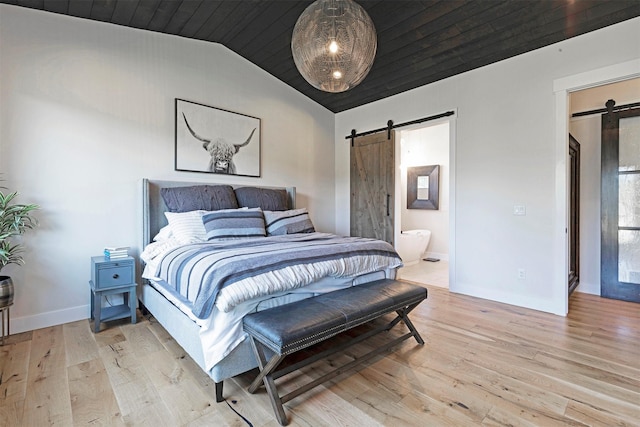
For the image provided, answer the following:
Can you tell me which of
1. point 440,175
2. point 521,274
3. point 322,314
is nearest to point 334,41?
point 322,314

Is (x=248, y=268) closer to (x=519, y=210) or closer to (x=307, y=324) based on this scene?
(x=307, y=324)

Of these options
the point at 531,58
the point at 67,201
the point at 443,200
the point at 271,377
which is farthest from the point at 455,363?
the point at 443,200

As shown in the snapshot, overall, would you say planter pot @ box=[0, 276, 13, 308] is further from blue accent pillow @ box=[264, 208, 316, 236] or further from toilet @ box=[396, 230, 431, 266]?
toilet @ box=[396, 230, 431, 266]

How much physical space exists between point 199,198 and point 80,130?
1.21 m

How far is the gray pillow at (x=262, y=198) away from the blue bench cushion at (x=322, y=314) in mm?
1985

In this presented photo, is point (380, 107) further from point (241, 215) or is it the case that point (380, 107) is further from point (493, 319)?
point (493, 319)

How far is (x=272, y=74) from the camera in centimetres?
440

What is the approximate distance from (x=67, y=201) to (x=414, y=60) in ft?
12.7

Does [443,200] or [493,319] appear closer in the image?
→ [493,319]

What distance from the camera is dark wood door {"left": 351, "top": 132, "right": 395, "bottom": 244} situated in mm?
4559

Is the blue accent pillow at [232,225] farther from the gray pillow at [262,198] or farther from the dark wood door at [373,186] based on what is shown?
the dark wood door at [373,186]

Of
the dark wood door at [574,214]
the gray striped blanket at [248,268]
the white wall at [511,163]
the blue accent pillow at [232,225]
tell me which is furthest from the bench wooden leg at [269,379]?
the dark wood door at [574,214]

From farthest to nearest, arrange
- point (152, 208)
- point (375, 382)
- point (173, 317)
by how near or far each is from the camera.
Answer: point (152, 208) → point (173, 317) → point (375, 382)

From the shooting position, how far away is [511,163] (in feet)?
11.1
